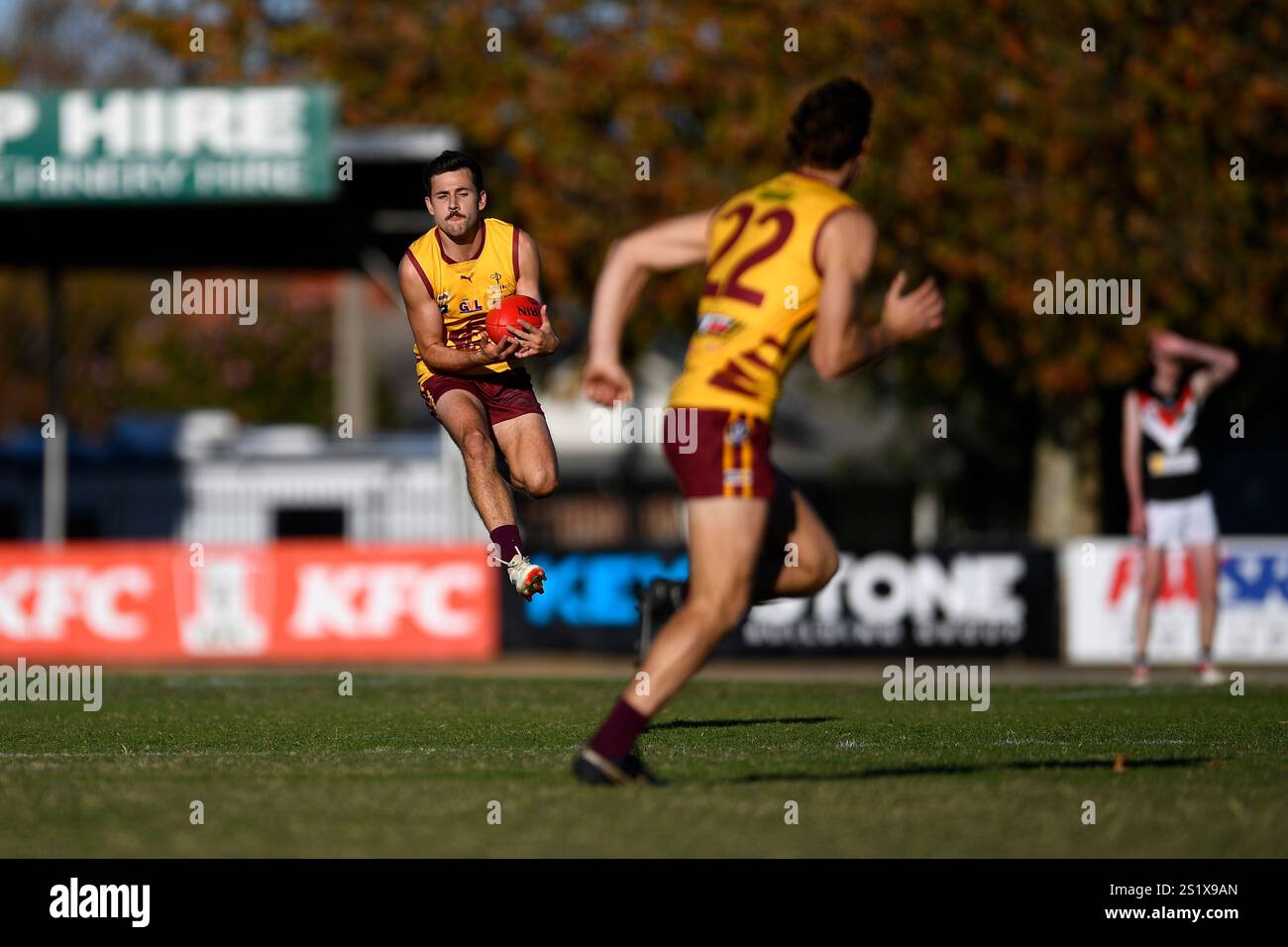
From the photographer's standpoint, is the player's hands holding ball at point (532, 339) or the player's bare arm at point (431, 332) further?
the player's bare arm at point (431, 332)

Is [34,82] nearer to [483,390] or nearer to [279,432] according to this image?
[279,432]

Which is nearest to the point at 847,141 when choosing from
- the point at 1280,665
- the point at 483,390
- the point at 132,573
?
the point at 483,390

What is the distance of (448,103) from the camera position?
102 feet

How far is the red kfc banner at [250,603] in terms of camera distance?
2212cm

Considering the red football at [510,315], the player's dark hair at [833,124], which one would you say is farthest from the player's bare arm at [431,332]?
the player's dark hair at [833,124]

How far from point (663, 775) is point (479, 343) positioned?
120 inches

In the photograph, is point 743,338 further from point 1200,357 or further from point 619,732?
point 1200,357

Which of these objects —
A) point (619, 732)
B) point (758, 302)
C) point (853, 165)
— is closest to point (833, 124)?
point (853, 165)

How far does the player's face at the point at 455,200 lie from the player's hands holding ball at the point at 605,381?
121 inches

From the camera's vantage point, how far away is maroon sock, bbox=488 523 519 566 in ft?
33.5

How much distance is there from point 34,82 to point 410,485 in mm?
28662

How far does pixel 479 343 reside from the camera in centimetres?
1020

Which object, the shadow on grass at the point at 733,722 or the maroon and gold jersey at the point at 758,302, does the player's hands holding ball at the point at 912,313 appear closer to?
the maroon and gold jersey at the point at 758,302

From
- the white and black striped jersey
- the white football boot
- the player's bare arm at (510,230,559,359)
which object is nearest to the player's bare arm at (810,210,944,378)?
the player's bare arm at (510,230,559,359)
